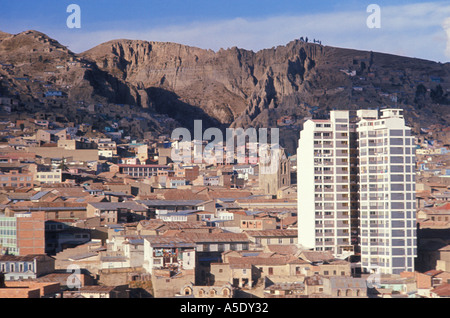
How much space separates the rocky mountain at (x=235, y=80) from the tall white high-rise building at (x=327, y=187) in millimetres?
57965

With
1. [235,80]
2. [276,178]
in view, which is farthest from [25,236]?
[235,80]

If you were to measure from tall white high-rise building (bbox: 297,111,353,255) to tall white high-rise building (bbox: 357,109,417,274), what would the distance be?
674mm

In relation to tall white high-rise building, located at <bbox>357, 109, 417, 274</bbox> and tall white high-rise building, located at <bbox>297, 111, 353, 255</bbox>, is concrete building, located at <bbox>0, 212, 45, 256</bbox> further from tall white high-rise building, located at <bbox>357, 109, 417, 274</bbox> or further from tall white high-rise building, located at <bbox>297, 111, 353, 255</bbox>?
tall white high-rise building, located at <bbox>357, 109, 417, 274</bbox>

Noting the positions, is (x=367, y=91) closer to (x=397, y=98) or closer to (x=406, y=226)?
(x=397, y=98)

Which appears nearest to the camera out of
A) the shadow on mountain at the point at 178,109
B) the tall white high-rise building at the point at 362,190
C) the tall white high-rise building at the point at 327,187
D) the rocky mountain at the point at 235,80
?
the tall white high-rise building at the point at 362,190

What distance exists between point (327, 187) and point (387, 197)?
257 centimetres

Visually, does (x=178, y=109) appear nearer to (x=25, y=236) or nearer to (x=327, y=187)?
(x=327, y=187)

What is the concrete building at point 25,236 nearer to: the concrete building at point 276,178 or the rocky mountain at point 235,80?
the concrete building at point 276,178

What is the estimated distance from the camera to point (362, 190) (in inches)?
1455

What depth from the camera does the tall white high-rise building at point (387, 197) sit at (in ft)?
116

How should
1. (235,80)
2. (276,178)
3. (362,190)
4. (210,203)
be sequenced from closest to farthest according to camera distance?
(362,190)
(210,203)
(276,178)
(235,80)

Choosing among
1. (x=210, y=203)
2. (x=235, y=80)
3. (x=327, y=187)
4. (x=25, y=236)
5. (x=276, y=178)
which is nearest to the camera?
(x=25, y=236)

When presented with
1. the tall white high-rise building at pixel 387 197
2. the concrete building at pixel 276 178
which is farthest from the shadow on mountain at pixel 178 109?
the tall white high-rise building at pixel 387 197

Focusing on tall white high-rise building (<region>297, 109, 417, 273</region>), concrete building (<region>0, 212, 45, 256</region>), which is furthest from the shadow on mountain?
concrete building (<region>0, 212, 45, 256</region>)
